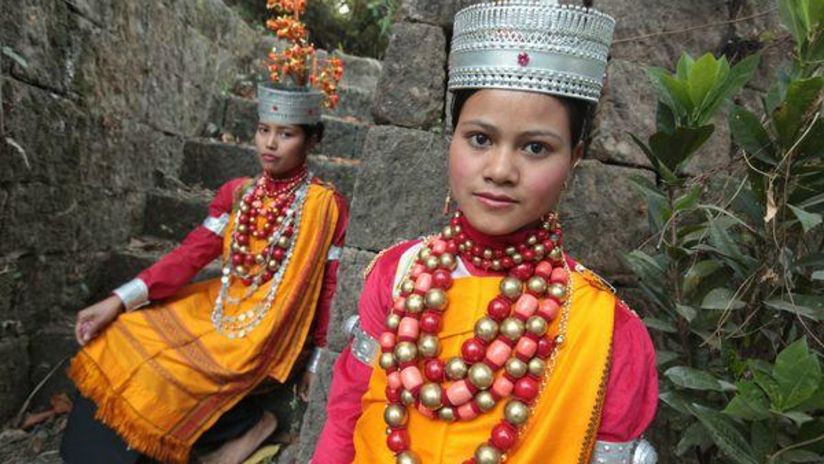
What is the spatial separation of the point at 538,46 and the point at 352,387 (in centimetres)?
98

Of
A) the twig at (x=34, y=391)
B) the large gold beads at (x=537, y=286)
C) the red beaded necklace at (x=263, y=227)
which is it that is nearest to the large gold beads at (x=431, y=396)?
the large gold beads at (x=537, y=286)

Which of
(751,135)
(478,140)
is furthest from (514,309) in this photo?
(751,135)

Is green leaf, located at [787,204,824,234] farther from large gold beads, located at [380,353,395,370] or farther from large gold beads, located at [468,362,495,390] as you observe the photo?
large gold beads, located at [380,353,395,370]

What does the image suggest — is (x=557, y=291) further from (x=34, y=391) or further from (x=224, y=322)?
(x=34, y=391)

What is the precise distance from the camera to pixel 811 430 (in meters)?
1.30

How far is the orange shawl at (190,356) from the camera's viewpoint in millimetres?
2465

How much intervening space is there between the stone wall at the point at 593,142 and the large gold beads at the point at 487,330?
0.92 metres

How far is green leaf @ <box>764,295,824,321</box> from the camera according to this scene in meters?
1.35

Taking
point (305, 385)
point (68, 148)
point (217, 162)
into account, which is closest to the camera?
point (305, 385)

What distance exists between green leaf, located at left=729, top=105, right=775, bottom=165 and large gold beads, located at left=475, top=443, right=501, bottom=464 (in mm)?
962

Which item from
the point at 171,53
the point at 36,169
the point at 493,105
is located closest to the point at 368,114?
the point at 171,53

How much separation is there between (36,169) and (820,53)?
10.7 feet

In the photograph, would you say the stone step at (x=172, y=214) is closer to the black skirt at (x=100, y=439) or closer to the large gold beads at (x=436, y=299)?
the black skirt at (x=100, y=439)

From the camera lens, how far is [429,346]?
1333 mm
